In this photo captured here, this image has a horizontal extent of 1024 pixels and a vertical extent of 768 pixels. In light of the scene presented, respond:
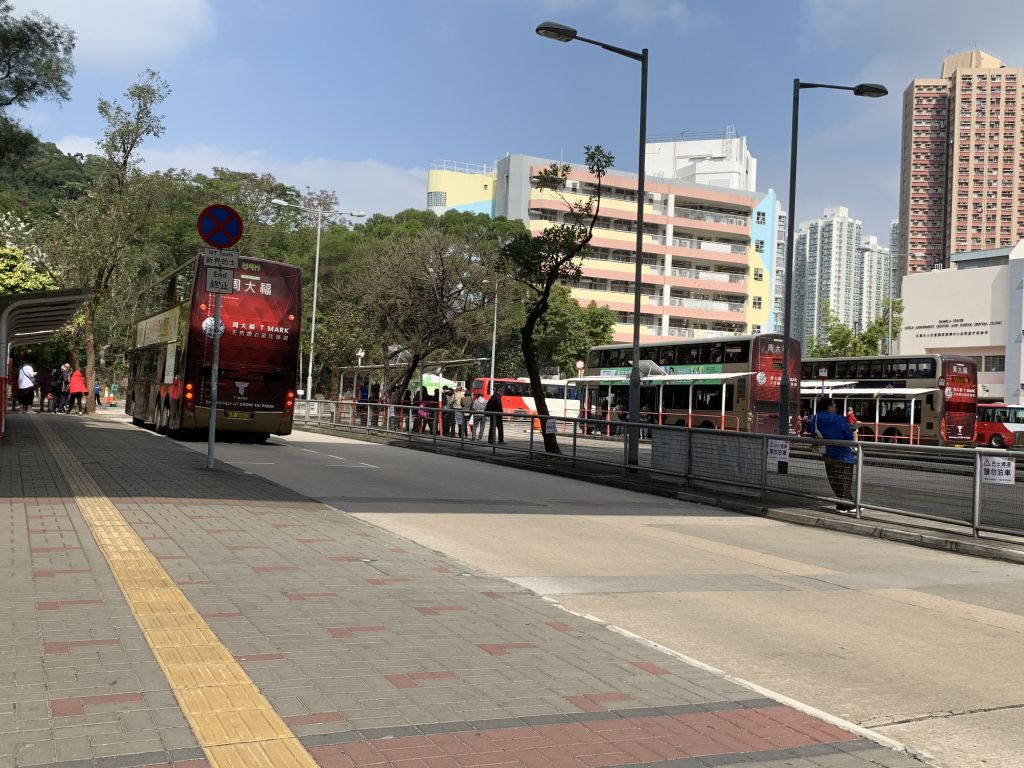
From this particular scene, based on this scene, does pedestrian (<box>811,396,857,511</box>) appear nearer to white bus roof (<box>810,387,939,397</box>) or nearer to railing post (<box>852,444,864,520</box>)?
railing post (<box>852,444,864,520</box>)

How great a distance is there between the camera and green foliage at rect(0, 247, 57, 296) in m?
45.5

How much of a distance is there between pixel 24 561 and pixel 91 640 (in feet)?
7.58

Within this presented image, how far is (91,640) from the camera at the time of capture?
4910mm

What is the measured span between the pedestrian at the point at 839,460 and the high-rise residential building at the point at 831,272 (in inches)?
4893

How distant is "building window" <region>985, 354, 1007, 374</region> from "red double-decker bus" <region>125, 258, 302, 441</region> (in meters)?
53.8

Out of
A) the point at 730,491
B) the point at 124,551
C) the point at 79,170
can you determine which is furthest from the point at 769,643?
the point at 79,170

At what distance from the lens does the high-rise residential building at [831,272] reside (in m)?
135

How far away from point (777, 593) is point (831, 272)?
13837 centimetres

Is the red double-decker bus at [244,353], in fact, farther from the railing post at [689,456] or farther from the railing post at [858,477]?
the railing post at [858,477]

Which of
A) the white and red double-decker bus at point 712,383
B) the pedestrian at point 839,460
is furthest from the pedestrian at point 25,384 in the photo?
the pedestrian at point 839,460

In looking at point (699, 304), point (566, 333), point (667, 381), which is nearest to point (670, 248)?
point (699, 304)

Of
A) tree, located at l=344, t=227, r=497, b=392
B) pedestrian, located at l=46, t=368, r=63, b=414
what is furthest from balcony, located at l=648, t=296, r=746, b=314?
pedestrian, located at l=46, t=368, r=63, b=414

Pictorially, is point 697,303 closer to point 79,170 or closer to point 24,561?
point 79,170

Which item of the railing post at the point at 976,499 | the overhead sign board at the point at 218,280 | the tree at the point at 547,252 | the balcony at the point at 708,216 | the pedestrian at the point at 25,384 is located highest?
the balcony at the point at 708,216
